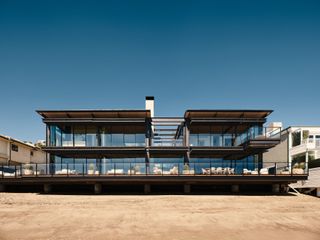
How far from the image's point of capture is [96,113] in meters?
23.9

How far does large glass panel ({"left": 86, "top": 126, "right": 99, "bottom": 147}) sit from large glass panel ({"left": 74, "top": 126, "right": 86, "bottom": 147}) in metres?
0.46

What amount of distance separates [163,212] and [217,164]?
782 cm

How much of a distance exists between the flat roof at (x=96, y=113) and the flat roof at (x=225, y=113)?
16.1 ft

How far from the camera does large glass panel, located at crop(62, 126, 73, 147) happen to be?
78.9 ft

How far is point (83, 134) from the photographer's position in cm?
2458

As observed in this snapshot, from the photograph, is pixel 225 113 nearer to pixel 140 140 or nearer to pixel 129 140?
pixel 140 140

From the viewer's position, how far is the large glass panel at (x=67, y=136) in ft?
78.9

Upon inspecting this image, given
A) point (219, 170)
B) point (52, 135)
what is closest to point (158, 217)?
point (219, 170)

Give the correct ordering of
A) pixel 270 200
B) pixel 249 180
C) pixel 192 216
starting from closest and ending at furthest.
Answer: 1. pixel 192 216
2. pixel 270 200
3. pixel 249 180

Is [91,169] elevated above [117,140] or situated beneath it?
situated beneath

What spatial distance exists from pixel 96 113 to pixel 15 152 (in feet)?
54.1

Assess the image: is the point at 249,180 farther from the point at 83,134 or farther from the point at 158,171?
the point at 83,134

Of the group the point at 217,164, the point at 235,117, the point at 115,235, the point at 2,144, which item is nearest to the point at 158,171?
the point at 217,164

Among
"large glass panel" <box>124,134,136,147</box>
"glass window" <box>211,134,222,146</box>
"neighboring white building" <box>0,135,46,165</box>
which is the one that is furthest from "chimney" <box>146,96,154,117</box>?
"neighboring white building" <box>0,135,46,165</box>
